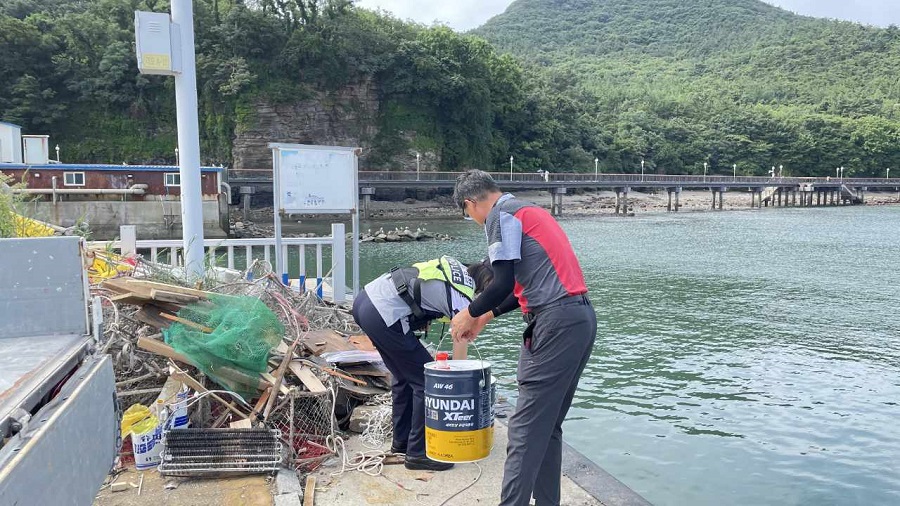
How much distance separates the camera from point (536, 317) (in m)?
3.77

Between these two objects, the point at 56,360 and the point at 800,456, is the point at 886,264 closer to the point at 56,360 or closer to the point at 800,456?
the point at 800,456

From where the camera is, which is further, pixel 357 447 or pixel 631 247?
pixel 631 247

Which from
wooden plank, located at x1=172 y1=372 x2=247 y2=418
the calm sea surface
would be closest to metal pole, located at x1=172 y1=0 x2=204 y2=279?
wooden plank, located at x1=172 y1=372 x2=247 y2=418

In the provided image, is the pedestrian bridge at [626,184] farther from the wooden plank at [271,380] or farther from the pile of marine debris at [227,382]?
the wooden plank at [271,380]

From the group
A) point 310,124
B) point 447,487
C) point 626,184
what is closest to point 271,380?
point 447,487

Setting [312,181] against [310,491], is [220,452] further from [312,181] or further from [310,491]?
[312,181]

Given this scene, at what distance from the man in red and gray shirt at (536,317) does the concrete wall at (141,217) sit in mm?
29774

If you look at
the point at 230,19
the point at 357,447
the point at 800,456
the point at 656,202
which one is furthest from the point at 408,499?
the point at 656,202

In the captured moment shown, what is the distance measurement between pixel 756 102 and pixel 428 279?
165 metres

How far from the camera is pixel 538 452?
3721 millimetres

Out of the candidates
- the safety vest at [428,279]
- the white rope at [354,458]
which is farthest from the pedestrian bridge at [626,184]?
the safety vest at [428,279]

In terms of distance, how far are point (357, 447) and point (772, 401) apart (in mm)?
6600

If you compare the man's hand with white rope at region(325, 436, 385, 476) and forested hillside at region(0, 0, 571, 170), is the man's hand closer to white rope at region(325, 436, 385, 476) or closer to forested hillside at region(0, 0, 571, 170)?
white rope at region(325, 436, 385, 476)

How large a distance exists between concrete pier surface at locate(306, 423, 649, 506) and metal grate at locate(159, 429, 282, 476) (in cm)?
38
